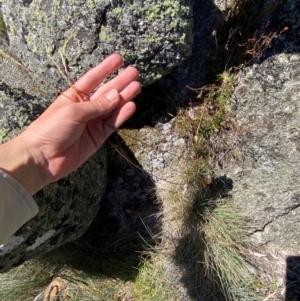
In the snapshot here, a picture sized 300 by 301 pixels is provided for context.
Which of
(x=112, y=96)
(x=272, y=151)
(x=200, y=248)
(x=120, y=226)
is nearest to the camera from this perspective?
(x=112, y=96)

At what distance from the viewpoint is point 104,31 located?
1.82 meters

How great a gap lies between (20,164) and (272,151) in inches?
54.9

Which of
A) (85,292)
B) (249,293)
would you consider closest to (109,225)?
(85,292)

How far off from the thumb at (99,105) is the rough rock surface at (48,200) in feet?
1.15

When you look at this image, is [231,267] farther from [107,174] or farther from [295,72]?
[295,72]

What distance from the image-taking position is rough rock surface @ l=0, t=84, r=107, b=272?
192 centimetres

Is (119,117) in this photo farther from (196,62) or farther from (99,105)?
(196,62)

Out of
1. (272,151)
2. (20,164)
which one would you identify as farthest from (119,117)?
(272,151)

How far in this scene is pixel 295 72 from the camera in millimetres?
A: 2000

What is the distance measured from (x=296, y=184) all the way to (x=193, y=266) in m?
0.92

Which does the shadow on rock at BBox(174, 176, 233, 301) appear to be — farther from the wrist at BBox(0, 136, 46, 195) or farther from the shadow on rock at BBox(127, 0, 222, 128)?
the wrist at BBox(0, 136, 46, 195)

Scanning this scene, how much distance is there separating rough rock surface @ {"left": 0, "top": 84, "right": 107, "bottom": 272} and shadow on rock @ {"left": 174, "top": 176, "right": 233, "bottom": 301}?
66cm

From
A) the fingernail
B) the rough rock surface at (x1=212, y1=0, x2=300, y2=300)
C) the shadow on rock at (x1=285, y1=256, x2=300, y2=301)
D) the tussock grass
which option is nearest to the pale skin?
the fingernail

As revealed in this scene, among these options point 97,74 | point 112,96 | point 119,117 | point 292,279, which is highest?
point 97,74
